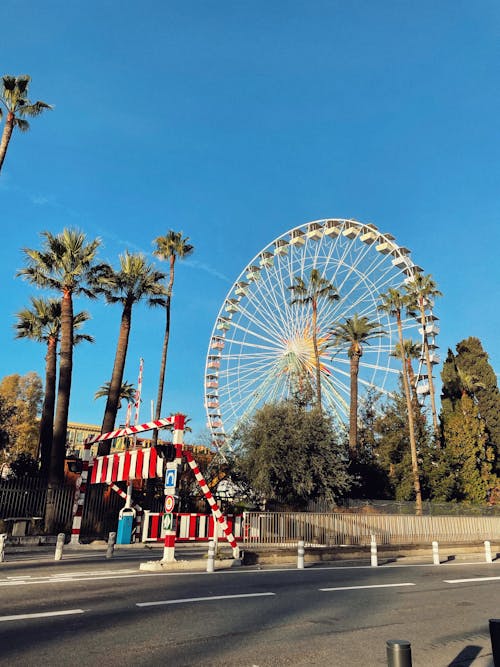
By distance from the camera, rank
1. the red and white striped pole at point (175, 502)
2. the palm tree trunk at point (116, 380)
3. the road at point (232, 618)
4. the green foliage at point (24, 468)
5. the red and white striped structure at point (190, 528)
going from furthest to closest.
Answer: the green foliage at point (24, 468) < the palm tree trunk at point (116, 380) < the red and white striped structure at point (190, 528) < the red and white striped pole at point (175, 502) < the road at point (232, 618)

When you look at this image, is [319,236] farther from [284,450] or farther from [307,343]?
[284,450]

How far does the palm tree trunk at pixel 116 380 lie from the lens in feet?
87.8

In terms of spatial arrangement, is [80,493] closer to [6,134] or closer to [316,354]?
[6,134]

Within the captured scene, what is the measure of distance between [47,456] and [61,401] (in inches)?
166

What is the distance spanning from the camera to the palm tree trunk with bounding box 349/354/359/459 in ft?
120

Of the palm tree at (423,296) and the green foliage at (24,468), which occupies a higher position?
the palm tree at (423,296)

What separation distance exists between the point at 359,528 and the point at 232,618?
15.2m

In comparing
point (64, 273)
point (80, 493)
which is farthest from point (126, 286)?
point (80, 493)

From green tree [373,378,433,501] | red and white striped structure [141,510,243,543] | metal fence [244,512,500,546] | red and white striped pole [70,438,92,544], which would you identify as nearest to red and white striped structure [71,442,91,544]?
red and white striped pole [70,438,92,544]

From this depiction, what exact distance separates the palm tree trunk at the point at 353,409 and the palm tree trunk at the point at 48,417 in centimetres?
1864

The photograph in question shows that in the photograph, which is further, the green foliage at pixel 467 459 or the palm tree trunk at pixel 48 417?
the green foliage at pixel 467 459

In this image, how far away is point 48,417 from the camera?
29.1 m

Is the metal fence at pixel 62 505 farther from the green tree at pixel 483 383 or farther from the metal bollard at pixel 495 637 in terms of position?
the green tree at pixel 483 383

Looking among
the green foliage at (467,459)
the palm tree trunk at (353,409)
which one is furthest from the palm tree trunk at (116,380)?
the green foliage at (467,459)
